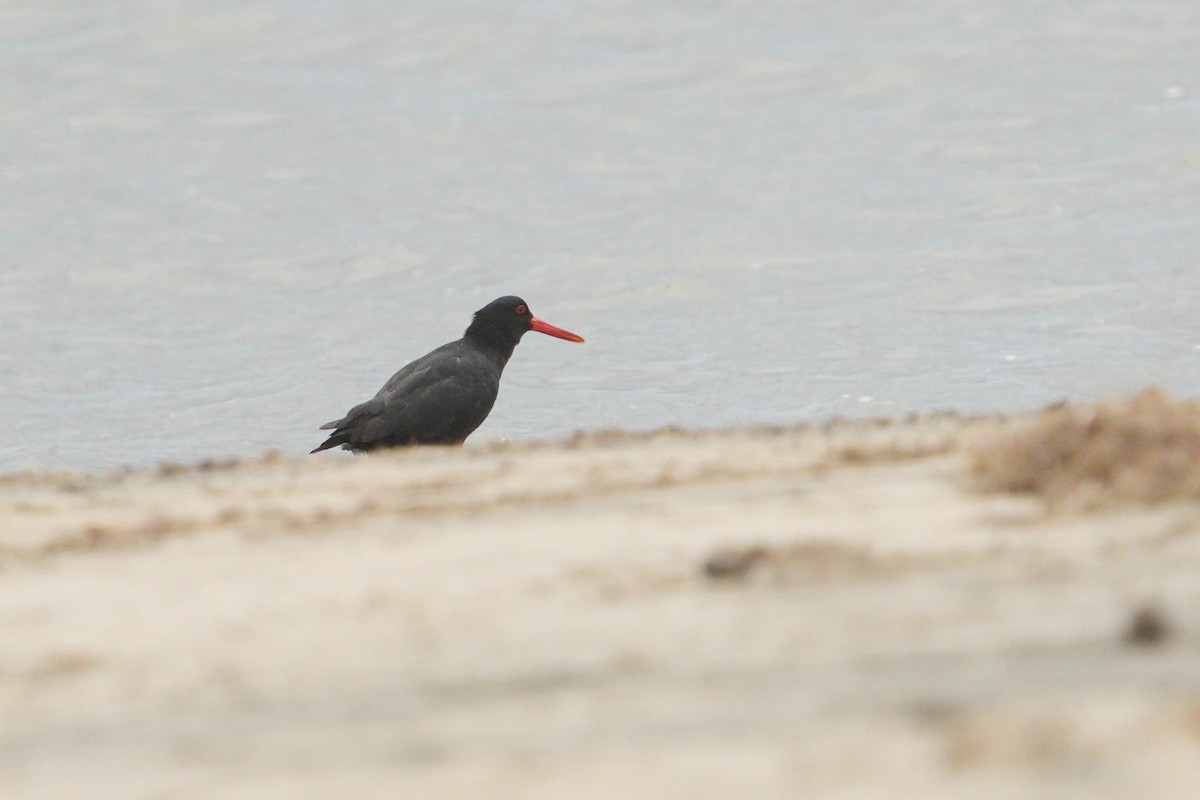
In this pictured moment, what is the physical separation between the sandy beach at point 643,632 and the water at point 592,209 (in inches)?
431

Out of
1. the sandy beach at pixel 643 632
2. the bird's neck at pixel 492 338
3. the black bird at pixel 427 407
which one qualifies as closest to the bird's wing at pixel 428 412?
the black bird at pixel 427 407

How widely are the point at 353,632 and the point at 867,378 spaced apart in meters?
14.6

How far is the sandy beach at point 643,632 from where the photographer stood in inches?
160

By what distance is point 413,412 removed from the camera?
11.4m

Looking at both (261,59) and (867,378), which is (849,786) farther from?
(261,59)

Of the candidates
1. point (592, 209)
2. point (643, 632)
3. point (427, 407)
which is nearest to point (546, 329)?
point (427, 407)

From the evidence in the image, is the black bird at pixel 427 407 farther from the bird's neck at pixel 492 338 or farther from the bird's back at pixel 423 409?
the bird's neck at pixel 492 338

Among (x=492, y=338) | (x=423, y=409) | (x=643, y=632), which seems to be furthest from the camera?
(x=492, y=338)

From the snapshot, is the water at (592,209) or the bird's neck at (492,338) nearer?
the bird's neck at (492,338)

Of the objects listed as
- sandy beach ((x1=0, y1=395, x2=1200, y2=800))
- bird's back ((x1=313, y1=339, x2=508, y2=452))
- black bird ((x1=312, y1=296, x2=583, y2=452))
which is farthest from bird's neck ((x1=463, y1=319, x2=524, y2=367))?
sandy beach ((x1=0, y1=395, x2=1200, y2=800))

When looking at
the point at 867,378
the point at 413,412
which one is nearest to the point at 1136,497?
the point at 413,412

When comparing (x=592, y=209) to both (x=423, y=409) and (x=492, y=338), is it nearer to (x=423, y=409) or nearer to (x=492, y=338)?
(x=492, y=338)

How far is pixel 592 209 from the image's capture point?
2823 cm

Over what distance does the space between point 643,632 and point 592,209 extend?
77.4ft
